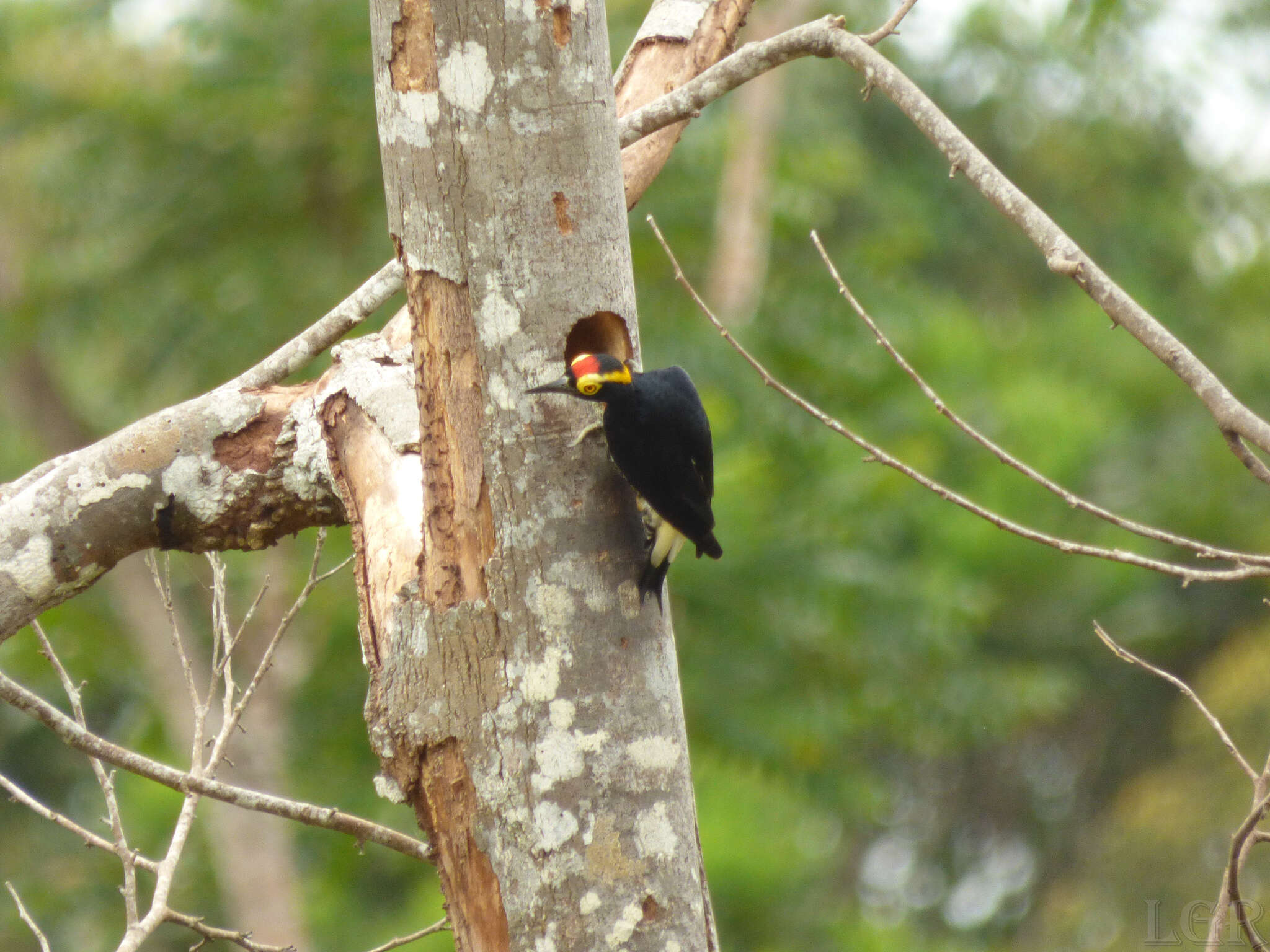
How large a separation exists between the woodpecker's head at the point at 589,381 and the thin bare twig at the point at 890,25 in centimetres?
81

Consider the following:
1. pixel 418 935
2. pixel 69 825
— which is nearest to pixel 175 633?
pixel 69 825

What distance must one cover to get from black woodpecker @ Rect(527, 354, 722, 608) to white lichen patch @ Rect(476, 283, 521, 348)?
9 centimetres

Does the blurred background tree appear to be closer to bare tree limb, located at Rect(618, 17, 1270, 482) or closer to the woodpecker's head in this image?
bare tree limb, located at Rect(618, 17, 1270, 482)

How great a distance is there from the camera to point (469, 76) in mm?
1755

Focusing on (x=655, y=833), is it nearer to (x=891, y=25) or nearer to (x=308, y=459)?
(x=308, y=459)

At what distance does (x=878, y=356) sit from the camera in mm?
8031

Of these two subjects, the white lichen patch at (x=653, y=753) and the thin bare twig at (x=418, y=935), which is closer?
the white lichen patch at (x=653, y=753)

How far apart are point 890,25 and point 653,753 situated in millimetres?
1364

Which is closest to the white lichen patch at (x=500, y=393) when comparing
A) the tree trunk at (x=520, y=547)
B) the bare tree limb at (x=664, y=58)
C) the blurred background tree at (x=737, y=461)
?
the tree trunk at (x=520, y=547)

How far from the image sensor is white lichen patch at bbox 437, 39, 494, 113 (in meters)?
1.75

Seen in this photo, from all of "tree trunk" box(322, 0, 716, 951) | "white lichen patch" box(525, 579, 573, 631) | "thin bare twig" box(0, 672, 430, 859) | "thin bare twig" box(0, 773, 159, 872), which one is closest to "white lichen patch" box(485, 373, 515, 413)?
"tree trunk" box(322, 0, 716, 951)

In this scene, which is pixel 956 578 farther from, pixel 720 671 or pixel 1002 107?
pixel 1002 107

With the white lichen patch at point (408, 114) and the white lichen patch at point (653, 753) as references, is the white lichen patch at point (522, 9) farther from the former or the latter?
the white lichen patch at point (653, 753)

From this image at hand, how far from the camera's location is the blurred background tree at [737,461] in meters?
6.64
